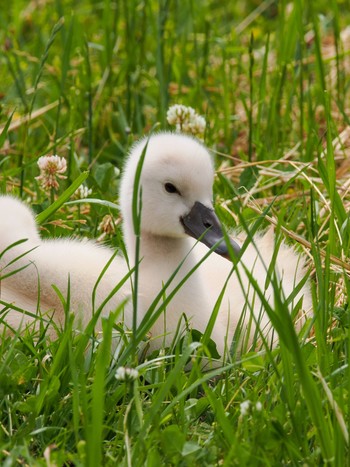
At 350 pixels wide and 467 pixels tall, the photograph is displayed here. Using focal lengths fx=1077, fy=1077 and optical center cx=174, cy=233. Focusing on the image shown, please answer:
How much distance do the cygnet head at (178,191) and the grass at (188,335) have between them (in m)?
0.20

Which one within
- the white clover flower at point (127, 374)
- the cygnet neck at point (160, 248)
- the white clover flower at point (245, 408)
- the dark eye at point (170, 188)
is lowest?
the white clover flower at point (245, 408)

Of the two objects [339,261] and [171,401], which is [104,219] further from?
[171,401]

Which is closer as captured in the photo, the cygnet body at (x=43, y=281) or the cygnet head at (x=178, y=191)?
the cygnet body at (x=43, y=281)

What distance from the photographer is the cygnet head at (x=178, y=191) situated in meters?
3.17

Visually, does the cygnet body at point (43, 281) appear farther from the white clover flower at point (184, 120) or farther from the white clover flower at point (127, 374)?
the white clover flower at point (184, 120)

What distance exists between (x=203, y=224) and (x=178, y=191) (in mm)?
134

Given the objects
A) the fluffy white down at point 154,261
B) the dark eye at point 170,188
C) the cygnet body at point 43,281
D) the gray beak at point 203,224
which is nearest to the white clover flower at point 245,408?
the fluffy white down at point 154,261

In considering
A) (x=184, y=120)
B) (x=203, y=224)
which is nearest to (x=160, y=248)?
(x=203, y=224)

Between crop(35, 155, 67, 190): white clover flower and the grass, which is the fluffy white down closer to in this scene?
the grass

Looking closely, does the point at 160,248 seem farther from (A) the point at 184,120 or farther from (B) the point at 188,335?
(A) the point at 184,120

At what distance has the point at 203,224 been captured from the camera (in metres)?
3.17

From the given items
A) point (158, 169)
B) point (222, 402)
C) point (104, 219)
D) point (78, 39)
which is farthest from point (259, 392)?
point (78, 39)

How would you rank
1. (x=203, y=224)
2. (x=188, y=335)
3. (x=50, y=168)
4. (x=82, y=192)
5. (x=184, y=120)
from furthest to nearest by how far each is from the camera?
(x=184, y=120) < (x=82, y=192) < (x=50, y=168) < (x=203, y=224) < (x=188, y=335)

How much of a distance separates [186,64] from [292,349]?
3.30 meters
